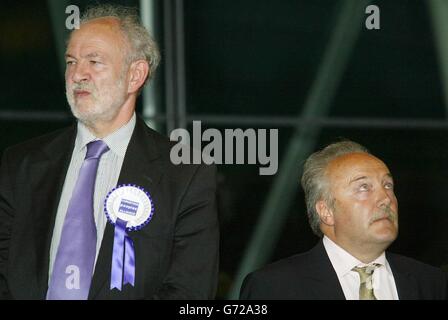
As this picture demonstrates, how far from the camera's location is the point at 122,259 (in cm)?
227

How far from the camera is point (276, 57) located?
4.23 metres

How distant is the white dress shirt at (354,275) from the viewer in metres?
2.48

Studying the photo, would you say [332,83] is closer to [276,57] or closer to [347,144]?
[276,57]

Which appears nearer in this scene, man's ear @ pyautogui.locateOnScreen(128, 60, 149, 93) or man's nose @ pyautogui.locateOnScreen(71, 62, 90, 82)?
man's nose @ pyautogui.locateOnScreen(71, 62, 90, 82)

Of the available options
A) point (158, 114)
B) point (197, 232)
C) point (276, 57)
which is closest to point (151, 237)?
point (197, 232)

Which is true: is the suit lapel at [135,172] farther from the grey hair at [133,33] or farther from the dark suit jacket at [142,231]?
the grey hair at [133,33]

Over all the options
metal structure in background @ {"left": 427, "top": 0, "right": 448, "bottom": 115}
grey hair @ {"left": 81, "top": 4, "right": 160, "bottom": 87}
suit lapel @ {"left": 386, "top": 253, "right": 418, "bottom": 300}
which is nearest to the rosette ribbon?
grey hair @ {"left": 81, "top": 4, "right": 160, "bottom": 87}

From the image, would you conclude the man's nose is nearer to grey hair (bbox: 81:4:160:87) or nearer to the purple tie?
grey hair (bbox: 81:4:160:87)

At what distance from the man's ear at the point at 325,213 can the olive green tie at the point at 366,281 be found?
180mm

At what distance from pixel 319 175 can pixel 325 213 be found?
0.42ft

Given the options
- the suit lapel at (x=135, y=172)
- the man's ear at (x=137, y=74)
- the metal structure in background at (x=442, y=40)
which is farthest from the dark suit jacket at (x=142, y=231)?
the metal structure in background at (x=442, y=40)

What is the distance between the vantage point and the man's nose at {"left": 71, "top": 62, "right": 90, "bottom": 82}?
2404mm

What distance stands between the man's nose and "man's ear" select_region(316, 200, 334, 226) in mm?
845

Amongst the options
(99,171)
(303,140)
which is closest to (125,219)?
(99,171)
